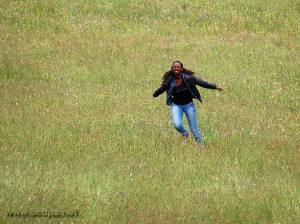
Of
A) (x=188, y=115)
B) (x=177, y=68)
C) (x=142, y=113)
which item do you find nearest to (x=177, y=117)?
(x=188, y=115)

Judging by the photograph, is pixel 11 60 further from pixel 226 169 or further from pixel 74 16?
pixel 226 169

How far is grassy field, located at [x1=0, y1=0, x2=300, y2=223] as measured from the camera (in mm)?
8391

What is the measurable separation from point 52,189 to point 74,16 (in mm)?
15866

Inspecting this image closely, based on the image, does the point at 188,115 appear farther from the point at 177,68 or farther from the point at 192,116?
the point at 177,68

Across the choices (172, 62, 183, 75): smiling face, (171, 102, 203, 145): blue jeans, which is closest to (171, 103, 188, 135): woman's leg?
(171, 102, 203, 145): blue jeans

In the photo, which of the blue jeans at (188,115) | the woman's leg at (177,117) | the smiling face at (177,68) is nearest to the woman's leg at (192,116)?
the blue jeans at (188,115)

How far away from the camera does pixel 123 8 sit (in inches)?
981

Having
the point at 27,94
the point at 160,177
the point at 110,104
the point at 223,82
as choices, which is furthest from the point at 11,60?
the point at 160,177

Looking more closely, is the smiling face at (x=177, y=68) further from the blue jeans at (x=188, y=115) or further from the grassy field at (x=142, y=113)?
the grassy field at (x=142, y=113)

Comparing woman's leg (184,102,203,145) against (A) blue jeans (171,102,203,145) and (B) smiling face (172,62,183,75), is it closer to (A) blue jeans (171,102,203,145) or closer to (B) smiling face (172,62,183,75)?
(A) blue jeans (171,102,203,145)

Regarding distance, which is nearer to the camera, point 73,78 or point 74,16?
point 73,78

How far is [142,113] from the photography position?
550 inches

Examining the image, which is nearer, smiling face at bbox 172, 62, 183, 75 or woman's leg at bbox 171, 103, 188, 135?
smiling face at bbox 172, 62, 183, 75

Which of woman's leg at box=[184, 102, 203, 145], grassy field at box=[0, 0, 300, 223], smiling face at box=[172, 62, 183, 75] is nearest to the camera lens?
grassy field at box=[0, 0, 300, 223]
